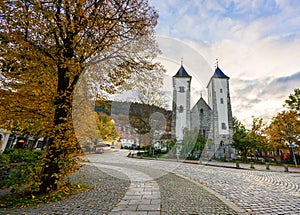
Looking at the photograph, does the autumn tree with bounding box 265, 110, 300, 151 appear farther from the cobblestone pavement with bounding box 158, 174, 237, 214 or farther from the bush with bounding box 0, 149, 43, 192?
the bush with bounding box 0, 149, 43, 192

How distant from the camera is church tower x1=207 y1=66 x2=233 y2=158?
25.5 metres

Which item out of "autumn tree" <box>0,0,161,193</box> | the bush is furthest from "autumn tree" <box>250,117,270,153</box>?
the bush

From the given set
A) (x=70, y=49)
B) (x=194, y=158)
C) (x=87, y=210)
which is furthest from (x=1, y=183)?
(x=194, y=158)

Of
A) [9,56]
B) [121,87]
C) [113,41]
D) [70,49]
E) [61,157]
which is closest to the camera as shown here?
[9,56]

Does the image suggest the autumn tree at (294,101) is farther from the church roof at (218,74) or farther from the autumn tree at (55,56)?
the autumn tree at (55,56)

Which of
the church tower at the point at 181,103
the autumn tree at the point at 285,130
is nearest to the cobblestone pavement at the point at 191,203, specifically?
the autumn tree at the point at 285,130

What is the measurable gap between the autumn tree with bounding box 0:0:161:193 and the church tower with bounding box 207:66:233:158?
2290 cm

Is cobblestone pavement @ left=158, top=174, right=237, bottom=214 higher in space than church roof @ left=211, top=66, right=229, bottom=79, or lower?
lower

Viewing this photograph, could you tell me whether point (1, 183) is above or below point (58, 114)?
below

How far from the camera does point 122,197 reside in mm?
4637

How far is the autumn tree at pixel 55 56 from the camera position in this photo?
446 centimetres

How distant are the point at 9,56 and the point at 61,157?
3.02 meters

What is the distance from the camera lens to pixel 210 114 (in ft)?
94.6

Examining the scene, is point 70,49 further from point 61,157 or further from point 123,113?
point 123,113
